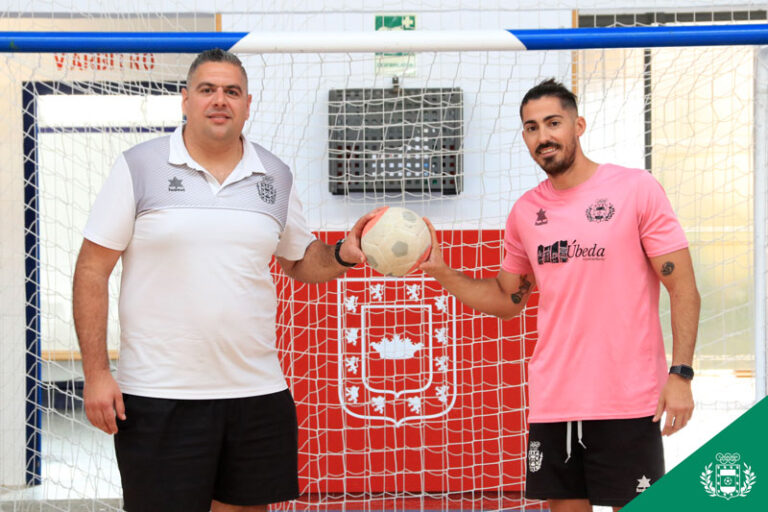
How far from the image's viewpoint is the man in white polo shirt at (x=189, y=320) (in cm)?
206

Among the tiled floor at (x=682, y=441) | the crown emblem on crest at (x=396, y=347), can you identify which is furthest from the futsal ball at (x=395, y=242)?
the tiled floor at (x=682, y=441)

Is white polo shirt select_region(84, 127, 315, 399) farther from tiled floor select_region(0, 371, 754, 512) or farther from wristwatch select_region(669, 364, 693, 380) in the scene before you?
tiled floor select_region(0, 371, 754, 512)

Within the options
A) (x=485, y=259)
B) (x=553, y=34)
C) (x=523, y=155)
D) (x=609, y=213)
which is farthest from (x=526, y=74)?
(x=609, y=213)

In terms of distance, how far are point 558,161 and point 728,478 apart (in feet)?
3.97

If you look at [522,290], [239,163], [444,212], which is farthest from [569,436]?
[444,212]

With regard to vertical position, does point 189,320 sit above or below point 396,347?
above

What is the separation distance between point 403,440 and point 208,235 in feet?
7.57

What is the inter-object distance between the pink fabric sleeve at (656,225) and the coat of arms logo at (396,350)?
1913 millimetres

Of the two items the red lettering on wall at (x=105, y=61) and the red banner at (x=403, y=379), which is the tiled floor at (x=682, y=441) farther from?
the red lettering on wall at (x=105, y=61)

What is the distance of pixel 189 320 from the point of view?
6.81ft

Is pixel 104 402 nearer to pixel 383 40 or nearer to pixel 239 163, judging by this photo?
pixel 239 163

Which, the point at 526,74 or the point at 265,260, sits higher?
the point at 526,74

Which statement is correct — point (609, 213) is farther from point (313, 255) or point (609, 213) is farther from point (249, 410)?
point (249, 410)

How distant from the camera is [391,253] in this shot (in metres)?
2.21
